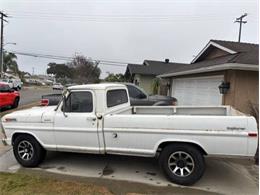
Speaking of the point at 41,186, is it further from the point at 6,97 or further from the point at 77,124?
the point at 6,97

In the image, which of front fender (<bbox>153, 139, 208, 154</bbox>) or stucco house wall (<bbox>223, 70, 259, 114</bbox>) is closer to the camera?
front fender (<bbox>153, 139, 208, 154</bbox>)

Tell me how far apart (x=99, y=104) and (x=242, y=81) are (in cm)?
661

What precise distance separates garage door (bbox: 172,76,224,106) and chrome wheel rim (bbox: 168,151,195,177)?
21.2 feet

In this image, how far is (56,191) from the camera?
423cm

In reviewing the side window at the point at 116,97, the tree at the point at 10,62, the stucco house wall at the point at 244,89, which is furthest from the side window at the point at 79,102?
the tree at the point at 10,62

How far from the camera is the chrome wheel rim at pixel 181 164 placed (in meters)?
4.58

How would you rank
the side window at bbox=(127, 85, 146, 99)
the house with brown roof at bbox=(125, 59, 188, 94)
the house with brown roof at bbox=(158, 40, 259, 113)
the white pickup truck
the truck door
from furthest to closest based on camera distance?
the house with brown roof at bbox=(125, 59, 188, 94) < the side window at bbox=(127, 85, 146, 99) < the house with brown roof at bbox=(158, 40, 259, 113) < the truck door < the white pickup truck

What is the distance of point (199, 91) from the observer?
12391 millimetres

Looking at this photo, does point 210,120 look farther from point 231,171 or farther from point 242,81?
point 242,81

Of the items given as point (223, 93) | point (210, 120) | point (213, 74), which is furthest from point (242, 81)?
point (210, 120)

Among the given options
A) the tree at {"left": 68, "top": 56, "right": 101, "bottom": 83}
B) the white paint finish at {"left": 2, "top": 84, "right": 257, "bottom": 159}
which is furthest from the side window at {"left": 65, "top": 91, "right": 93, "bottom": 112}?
the tree at {"left": 68, "top": 56, "right": 101, "bottom": 83}

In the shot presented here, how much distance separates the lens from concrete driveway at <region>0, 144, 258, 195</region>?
4660 millimetres

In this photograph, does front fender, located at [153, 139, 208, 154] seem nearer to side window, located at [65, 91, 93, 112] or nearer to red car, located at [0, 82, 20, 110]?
side window, located at [65, 91, 93, 112]

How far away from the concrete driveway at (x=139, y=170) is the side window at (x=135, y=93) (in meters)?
5.87
